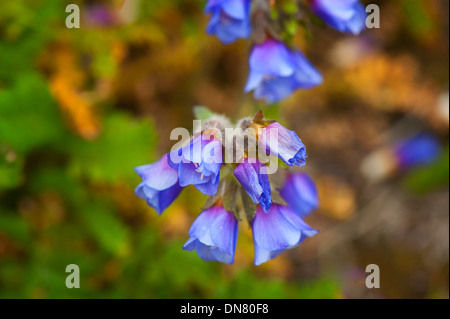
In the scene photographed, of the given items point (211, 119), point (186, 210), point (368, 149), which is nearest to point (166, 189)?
point (211, 119)

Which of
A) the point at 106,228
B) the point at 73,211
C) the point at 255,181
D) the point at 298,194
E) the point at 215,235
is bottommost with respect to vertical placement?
the point at 215,235

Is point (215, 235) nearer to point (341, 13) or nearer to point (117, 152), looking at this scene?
point (341, 13)

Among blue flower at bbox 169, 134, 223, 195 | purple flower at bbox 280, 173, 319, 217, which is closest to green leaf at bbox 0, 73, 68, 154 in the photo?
Result: blue flower at bbox 169, 134, 223, 195

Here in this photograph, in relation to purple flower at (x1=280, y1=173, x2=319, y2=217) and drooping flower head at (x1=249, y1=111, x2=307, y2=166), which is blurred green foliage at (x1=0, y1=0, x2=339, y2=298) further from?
drooping flower head at (x1=249, y1=111, x2=307, y2=166)

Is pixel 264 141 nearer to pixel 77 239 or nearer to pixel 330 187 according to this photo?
pixel 77 239

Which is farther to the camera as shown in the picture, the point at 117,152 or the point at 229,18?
the point at 117,152

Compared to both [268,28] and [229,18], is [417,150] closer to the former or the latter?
[268,28]

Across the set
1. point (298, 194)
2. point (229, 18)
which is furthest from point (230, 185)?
point (229, 18)

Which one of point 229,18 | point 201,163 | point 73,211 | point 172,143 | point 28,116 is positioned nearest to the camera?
point 201,163

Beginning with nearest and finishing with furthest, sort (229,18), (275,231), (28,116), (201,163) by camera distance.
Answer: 1. (201,163)
2. (275,231)
3. (229,18)
4. (28,116)

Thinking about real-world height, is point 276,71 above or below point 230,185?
above
